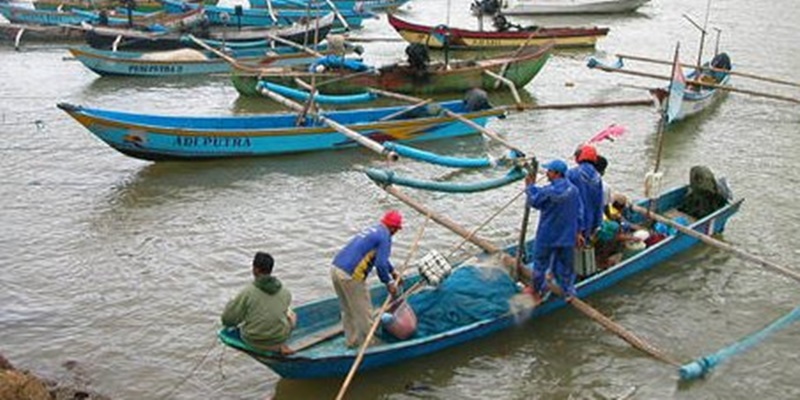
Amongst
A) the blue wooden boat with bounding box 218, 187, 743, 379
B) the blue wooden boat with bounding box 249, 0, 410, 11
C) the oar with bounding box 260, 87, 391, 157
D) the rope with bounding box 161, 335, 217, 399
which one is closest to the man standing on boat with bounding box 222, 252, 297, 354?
the blue wooden boat with bounding box 218, 187, 743, 379

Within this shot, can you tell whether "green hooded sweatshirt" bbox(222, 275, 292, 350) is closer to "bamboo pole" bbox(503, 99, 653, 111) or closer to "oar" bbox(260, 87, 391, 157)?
"oar" bbox(260, 87, 391, 157)

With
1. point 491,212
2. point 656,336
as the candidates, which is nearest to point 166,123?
point 491,212

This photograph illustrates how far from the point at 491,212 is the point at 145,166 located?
6608mm

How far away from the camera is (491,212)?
1358 cm

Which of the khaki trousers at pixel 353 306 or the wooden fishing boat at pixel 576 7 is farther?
the wooden fishing boat at pixel 576 7

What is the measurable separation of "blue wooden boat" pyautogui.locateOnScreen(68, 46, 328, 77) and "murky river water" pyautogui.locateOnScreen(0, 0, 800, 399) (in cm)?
75

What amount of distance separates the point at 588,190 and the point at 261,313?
14.0ft

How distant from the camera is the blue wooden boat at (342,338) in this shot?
7.89 m

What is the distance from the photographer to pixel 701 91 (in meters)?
19.5

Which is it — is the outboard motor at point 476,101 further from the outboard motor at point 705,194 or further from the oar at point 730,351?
the oar at point 730,351

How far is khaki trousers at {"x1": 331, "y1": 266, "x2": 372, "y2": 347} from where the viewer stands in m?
7.98

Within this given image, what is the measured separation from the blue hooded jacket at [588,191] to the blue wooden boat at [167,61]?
13205 millimetres

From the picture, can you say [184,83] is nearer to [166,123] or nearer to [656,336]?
[166,123]

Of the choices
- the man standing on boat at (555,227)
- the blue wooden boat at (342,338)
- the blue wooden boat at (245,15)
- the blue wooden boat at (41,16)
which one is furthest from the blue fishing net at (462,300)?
the blue wooden boat at (41,16)
